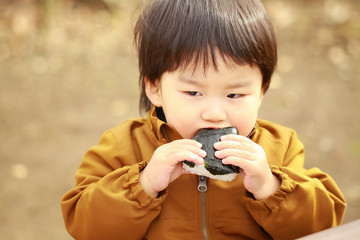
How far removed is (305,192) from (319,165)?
2573 mm

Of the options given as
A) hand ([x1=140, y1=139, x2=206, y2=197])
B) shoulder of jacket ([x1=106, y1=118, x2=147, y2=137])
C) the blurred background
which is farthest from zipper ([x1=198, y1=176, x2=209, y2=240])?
the blurred background

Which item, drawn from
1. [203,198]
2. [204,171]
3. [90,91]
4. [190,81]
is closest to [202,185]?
[203,198]

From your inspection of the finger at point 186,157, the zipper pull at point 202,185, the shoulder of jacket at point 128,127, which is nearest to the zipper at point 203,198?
the zipper pull at point 202,185

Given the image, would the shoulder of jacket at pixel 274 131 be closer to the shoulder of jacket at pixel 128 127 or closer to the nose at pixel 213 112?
the nose at pixel 213 112

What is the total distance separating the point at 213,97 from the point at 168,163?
308 millimetres

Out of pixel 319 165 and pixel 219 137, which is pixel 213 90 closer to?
pixel 219 137

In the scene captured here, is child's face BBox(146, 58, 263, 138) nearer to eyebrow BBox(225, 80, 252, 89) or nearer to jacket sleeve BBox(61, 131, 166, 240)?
eyebrow BBox(225, 80, 252, 89)

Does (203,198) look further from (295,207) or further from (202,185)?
(295,207)

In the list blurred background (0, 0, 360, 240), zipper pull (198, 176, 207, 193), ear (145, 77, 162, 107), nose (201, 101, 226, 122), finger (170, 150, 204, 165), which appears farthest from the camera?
blurred background (0, 0, 360, 240)

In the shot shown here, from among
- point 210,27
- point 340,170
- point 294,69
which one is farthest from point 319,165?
point 210,27

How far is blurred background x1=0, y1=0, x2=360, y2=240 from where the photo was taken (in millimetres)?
4113

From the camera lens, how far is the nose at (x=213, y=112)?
1.85 metres

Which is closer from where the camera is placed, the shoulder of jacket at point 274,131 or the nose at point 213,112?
the nose at point 213,112

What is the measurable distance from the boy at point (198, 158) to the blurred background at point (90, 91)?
53.6 inches
